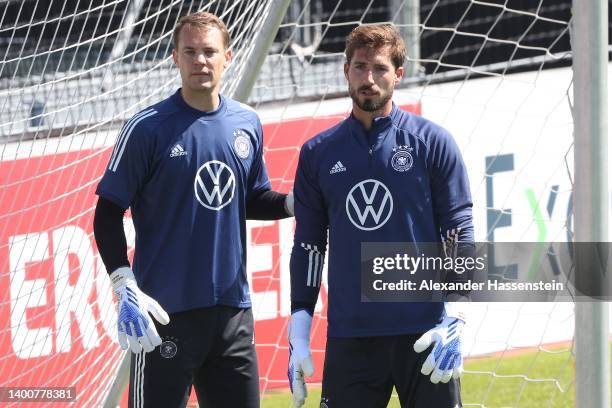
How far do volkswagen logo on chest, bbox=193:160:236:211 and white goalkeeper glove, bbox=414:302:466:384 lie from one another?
Result: 74 centimetres

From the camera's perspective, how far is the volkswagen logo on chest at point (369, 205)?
3098 mm

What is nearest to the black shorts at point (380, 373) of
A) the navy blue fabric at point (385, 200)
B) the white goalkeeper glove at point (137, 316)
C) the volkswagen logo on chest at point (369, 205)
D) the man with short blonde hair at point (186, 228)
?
the navy blue fabric at point (385, 200)

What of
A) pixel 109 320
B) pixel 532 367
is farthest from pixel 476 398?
pixel 109 320

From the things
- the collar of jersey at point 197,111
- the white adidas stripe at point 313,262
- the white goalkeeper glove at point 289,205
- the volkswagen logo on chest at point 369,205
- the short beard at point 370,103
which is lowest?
the white adidas stripe at point 313,262

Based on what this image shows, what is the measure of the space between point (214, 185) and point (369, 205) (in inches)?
20.1

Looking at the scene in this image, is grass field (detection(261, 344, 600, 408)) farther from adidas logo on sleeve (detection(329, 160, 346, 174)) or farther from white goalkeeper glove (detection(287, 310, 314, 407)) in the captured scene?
adidas logo on sleeve (detection(329, 160, 346, 174))

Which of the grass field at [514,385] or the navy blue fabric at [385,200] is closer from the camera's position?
the navy blue fabric at [385,200]

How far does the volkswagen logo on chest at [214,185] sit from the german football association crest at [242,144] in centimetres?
7

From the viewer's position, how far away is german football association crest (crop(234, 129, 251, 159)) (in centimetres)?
341

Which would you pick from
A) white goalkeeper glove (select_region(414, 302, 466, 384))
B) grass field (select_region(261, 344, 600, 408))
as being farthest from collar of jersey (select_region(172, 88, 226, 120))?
grass field (select_region(261, 344, 600, 408))

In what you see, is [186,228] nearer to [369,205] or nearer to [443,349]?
[369,205]

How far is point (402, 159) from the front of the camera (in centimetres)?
311

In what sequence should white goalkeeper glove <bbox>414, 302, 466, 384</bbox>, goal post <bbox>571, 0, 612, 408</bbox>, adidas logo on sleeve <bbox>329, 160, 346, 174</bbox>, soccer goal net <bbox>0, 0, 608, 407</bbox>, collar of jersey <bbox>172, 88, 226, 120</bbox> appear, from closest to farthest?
1. white goalkeeper glove <bbox>414, 302, 466, 384</bbox>
2. adidas logo on sleeve <bbox>329, 160, 346, 174</bbox>
3. goal post <bbox>571, 0, 612, 408</bbox>
4. collar of jersey <bbox>172, 88, 226, 120</bbox>
5. soccer goal net <bbox>0, 0, 608, 407</bbox>

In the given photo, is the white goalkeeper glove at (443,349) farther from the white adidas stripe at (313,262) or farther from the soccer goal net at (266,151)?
the soccer goal net at (266,151)
